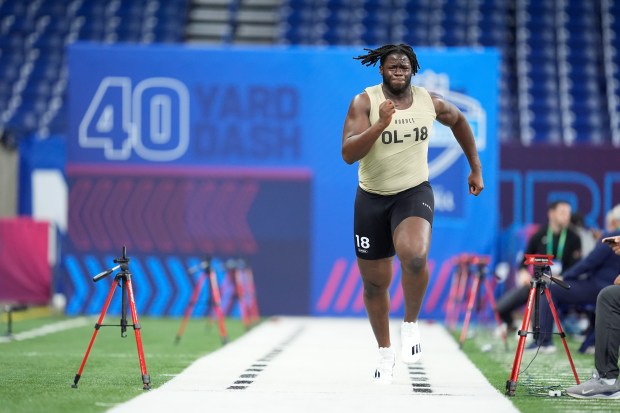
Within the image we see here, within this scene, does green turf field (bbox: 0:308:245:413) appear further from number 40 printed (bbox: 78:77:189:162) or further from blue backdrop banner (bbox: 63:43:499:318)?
number 40 printed (bbox: 78:77:189:162)

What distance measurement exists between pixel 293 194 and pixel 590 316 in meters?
5.21

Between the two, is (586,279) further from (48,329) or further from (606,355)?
(48,329)

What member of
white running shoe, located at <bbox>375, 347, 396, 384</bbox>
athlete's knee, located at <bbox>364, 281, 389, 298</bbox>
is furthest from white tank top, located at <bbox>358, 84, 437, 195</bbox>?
white running shoe, located at <bbox>375, 347, 396, 384</bbox>

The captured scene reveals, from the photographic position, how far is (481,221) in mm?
14727

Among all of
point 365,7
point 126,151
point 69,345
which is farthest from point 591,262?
point 365,7

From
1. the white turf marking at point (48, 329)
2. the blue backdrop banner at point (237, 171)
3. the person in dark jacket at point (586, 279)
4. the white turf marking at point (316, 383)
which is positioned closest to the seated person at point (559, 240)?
the person in dark jacket at point (586, 279)

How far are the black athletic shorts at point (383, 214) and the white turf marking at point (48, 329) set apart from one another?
5070mm

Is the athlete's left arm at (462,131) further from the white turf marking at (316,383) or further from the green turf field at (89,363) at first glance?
the green turf field at (89,363)

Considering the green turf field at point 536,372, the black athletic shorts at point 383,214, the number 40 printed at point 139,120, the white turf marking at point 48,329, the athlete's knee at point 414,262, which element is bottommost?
the white turf marking at point 48,329

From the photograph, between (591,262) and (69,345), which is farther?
(69,345)

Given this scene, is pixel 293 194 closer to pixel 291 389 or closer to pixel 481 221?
pixel 481 221

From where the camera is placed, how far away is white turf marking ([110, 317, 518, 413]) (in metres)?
5.85

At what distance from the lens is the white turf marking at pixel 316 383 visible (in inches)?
230

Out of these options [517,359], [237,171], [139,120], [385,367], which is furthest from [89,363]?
[139,120]
